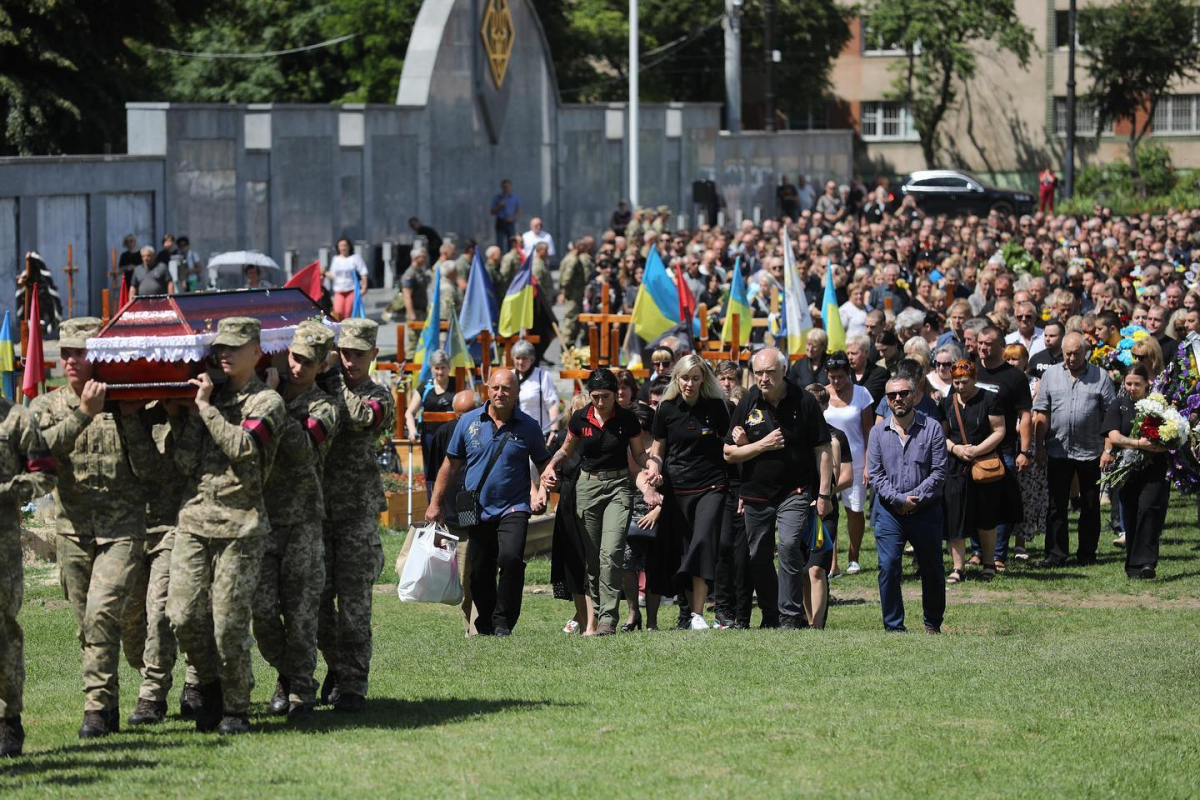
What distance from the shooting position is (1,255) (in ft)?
96.9

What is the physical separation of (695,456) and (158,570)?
4530mm

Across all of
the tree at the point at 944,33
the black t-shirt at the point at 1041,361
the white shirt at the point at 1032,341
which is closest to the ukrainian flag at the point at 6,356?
the white shirt at the point at 1032,341

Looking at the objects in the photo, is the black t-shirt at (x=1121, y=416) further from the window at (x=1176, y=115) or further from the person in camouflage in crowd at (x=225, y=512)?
the window at (x=1176, y=115)

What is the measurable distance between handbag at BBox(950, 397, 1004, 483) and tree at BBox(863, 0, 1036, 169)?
182ft

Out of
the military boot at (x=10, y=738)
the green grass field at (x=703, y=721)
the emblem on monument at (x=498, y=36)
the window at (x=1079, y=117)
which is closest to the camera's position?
the green grass field at (x=703, y=721)

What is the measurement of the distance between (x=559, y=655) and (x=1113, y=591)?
198 inches

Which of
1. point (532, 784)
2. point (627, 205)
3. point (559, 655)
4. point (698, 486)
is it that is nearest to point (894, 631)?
point (698, 486)

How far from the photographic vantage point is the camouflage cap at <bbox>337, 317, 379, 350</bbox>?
31.3 ft

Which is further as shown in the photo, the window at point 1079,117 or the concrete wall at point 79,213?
the window at point 1079,117

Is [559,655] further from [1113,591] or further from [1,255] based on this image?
[1,255]

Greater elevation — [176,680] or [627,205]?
[627,205]

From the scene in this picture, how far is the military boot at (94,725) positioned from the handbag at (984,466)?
7.92 m

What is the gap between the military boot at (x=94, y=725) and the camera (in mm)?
8727

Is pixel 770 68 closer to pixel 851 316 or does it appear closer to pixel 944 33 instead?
pixel 944 33
